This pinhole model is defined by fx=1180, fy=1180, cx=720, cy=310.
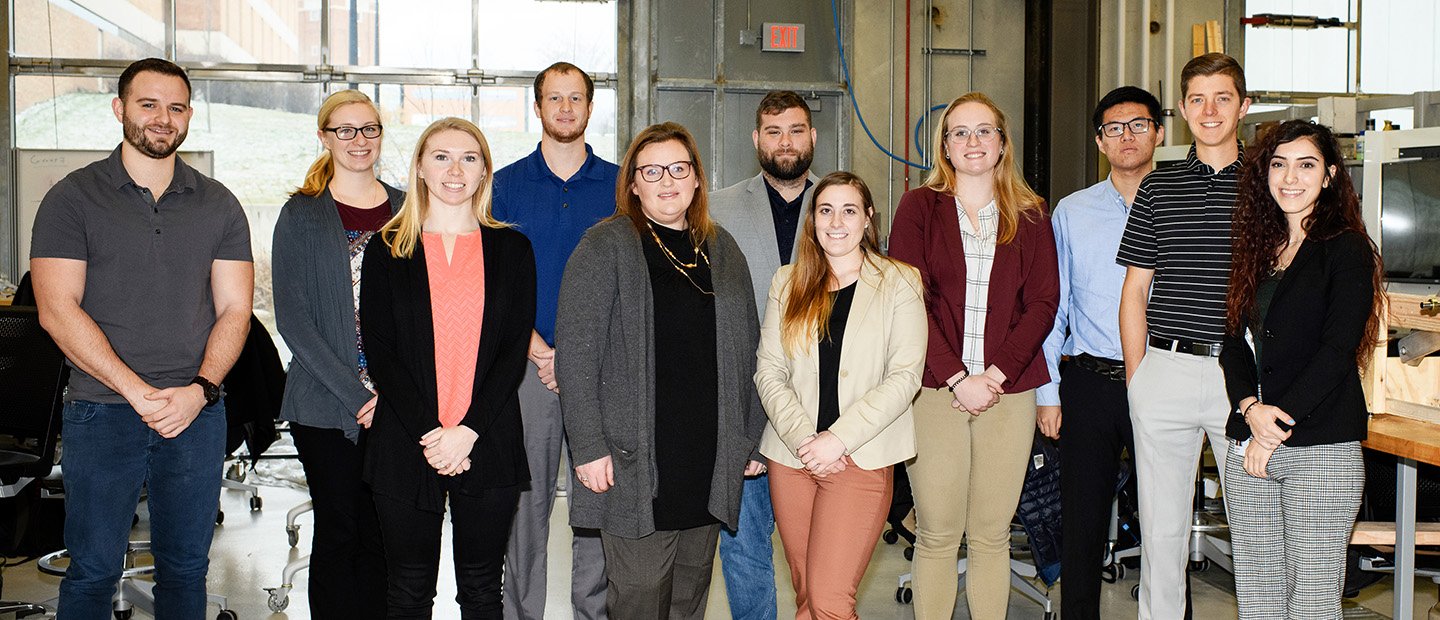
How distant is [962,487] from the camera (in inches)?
121

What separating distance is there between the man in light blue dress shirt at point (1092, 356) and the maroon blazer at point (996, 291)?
230 mm

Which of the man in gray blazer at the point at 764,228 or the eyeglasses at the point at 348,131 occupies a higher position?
the eyeglasses at the point at 348,131

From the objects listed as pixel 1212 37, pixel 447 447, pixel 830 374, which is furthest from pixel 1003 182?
pixel 1212 37

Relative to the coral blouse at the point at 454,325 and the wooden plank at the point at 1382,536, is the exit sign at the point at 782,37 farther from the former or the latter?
the coral blouse at the point at 454,325

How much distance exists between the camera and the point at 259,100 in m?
7.57

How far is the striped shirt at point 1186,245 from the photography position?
297 centimetres

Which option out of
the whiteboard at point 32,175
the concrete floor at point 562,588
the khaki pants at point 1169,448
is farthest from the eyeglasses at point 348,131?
the whiteboard at point 32,175

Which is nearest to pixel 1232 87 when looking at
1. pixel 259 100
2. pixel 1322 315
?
pixel 1322 315

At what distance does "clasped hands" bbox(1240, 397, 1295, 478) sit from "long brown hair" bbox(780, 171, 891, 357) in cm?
94

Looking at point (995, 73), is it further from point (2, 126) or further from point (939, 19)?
point (2, 126)

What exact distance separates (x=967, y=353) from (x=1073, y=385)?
0.43 meters

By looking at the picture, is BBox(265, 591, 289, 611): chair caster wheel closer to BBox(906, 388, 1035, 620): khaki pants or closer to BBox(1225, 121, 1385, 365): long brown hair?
BBox(906, 388, 1035, 620): khaki pants

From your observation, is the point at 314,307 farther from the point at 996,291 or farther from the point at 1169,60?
the point at 1169,60

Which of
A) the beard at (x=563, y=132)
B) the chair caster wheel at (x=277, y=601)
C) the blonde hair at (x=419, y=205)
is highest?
the beard at (x=563, y=132)
